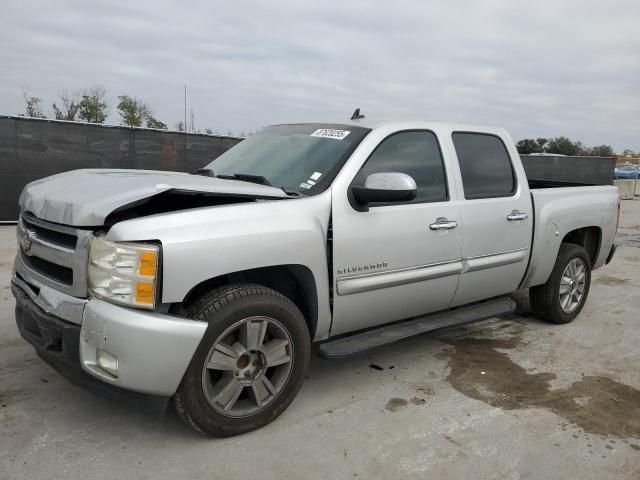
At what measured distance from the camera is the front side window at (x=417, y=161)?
3.66 metres

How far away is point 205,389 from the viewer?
9.27 ft

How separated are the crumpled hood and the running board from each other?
1.01 m

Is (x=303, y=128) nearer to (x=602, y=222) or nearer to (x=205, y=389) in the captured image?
(x=205, y=389)

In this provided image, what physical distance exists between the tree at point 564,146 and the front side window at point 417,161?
1866 inches

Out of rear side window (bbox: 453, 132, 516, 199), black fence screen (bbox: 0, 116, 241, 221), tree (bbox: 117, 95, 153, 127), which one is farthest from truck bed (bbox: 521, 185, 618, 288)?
tree (bbox: 117, 95, 153, 127)

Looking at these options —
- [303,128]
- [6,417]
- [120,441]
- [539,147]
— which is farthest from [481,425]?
[539,147]

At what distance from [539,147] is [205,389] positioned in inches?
1941

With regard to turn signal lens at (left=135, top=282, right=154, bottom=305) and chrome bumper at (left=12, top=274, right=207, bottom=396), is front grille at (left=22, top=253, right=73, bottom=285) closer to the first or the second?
chrome bumper at (left=12, top=274, right=207, bottom=396)

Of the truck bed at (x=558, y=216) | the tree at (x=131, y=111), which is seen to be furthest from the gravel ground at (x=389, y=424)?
the tree at (x=131, y=111)

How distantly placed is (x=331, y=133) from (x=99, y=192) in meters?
1.61

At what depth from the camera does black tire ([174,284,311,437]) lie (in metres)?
2.76

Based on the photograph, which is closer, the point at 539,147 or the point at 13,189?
the point at 13,189

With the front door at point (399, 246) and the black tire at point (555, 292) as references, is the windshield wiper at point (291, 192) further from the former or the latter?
the black tire at point (555, 292)

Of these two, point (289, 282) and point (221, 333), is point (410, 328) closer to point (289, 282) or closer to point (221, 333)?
point (289, 282)
